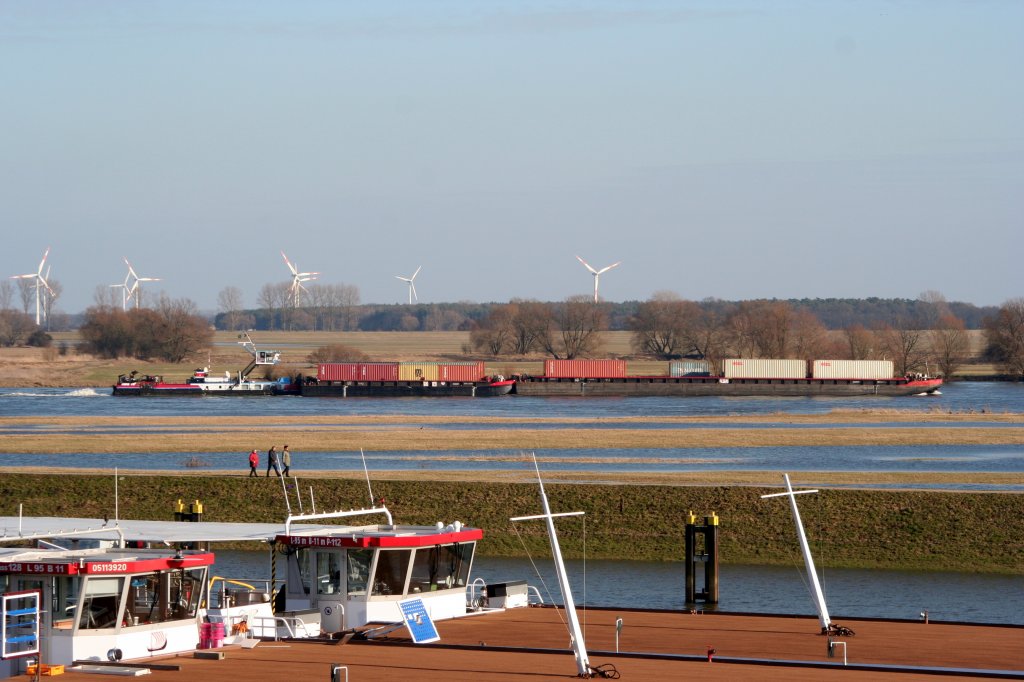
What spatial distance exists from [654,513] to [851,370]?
425 ft

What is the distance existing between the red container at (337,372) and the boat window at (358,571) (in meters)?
143

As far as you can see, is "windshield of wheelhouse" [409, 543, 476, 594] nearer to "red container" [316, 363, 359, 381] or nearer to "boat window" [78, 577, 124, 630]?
"boat window" [78, 577, 124, 630]

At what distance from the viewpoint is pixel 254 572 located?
39719 millimetres

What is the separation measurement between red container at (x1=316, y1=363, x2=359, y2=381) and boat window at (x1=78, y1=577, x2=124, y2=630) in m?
146

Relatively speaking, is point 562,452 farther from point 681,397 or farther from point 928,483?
point 681,397

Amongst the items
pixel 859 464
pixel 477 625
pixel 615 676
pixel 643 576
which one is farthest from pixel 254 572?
pixel 859 464

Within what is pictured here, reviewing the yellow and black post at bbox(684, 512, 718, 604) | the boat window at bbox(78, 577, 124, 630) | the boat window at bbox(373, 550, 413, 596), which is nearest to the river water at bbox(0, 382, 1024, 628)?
the yellow and black post at bbox(684, 512, 718, 604)

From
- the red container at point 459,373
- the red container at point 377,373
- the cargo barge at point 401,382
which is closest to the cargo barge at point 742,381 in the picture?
the cargo barge at point 401,382

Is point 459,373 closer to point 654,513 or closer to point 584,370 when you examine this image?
point 584,370

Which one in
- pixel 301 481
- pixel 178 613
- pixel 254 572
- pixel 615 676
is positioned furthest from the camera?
pixel 301 481

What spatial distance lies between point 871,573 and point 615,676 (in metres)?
22.0

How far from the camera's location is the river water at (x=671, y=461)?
36.2 m

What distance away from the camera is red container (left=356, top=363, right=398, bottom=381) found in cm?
16738

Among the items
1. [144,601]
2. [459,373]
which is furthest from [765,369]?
[144,601]
